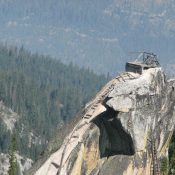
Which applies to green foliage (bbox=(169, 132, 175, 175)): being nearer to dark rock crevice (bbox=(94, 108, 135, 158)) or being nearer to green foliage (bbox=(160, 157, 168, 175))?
green foliage (bbox=(160, 157, 168, 175))

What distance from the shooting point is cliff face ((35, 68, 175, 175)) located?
115 feet

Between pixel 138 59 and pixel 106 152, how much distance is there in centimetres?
702

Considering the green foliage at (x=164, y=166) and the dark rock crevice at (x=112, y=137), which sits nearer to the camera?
the dark rock crevice at (x=112, y=137)

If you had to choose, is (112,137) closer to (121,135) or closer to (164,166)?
(121,135)

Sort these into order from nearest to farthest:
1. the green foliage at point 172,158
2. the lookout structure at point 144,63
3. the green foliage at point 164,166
→ the green foliage at point 164,166
the lookout structure at point 144,63
the green foliage at point 172,158

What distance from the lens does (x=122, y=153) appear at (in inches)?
1404

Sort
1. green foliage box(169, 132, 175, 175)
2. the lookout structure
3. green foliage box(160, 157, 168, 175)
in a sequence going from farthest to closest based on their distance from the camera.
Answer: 1. green foliage box(169, 132, 175, 175)
2. the lookout structure
3. green foliage box(160, 157, 168, 175)

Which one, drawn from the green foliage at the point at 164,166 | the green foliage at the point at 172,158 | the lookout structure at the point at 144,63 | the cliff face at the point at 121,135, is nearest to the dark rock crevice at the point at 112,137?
the cliff face at the point at 121,135

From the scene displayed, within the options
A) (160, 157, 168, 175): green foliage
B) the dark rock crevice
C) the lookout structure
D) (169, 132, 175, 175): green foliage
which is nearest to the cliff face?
the dark rock crevice

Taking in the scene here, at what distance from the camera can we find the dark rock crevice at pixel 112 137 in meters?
35.2

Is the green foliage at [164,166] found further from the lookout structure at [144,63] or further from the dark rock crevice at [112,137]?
the lookout structure at [144,63]

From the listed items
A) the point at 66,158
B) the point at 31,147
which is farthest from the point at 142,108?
the point at 31,147

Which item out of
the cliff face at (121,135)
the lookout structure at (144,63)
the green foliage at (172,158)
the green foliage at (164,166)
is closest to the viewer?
the cliff face at (121,135)

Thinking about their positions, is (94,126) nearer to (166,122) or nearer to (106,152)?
(106,152)
